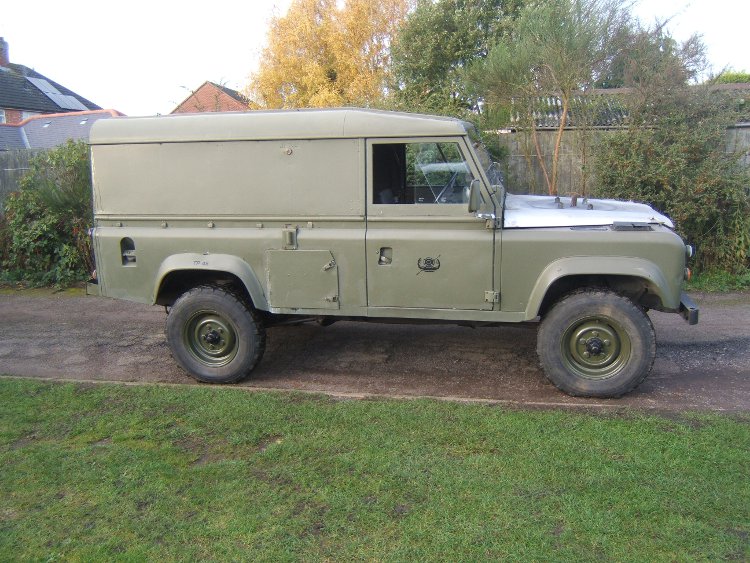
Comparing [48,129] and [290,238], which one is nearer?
[290,238]

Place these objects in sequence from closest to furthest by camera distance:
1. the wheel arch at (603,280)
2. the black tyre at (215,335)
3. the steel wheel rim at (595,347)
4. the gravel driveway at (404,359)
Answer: the wheel arch at (603,280)
the steel wheel rim at (595,347)
the gravel driveway at (404,359)
the black tyre at (215,335)

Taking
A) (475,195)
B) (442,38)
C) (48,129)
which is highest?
(442,38)

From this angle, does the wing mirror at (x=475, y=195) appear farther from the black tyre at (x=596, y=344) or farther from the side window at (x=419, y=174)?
the black tyre at (x=596, y=344)

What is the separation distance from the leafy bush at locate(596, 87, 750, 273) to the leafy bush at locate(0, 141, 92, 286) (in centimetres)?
824

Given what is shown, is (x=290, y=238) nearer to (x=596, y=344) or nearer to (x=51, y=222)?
(x=596, y=344)

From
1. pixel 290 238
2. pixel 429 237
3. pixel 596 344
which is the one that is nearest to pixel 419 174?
pixel 429 237

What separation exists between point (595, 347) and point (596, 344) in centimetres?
3

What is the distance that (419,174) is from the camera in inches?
219

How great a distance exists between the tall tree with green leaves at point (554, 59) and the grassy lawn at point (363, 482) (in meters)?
6.44

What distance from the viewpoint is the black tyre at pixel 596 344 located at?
5.11 m

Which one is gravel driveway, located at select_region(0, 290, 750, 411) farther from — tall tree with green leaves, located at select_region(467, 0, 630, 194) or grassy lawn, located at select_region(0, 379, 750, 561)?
tall tree with green leaves, located at select_region(467, 0, 630, 194)

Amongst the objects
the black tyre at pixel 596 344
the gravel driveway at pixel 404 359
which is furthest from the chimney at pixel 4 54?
the black tyre at pixel 596 344

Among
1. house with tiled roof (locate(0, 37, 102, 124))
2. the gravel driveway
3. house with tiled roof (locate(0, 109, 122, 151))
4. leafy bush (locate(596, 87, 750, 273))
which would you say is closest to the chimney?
house with tiled roof (locate(0, 37, 102, 124))

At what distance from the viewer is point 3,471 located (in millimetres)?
4145
